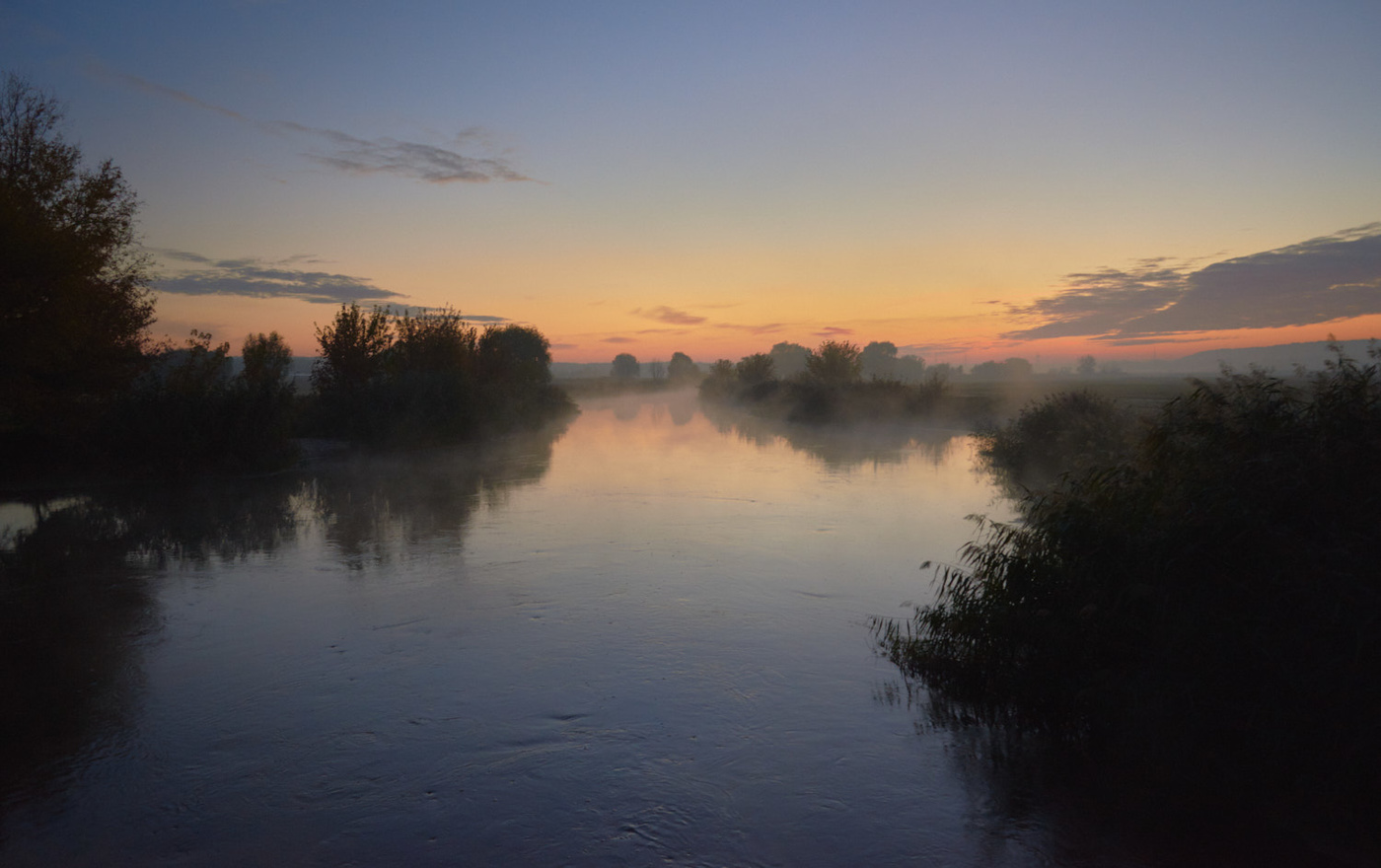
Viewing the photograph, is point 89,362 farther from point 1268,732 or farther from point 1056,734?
point 1268,732

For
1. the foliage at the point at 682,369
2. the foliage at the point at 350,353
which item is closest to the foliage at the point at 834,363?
the foliage at the point at 350,353

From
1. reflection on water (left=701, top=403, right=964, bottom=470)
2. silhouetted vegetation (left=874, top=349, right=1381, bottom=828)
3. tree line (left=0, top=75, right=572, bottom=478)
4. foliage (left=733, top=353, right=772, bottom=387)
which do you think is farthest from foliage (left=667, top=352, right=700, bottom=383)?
silhouetted vegetation (left=874, top=349, right=1381, bottom=828)

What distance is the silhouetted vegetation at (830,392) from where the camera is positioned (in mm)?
45531

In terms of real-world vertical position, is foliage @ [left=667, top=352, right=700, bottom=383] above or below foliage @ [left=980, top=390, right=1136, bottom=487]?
above

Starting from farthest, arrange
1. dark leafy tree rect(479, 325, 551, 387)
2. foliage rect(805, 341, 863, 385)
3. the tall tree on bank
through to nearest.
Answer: foliage rect(805, 341, 863, 385), dark leafy tree rect(479, 325, 551, 387), the tall tree on bank

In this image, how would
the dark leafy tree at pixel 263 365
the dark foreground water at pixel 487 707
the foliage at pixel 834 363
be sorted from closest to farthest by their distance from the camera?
the dark foreground water at pixel 487 707 → the dark leafy tree at pixel 263 365 → the foliage at pixel 834 363

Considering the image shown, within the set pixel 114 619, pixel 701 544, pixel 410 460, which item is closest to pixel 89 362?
pixel 410 460

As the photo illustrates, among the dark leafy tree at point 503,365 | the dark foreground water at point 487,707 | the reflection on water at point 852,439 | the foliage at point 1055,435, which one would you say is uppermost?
the dark leafy tree at point 503,365

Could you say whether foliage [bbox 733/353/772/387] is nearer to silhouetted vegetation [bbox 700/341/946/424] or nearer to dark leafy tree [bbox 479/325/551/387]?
silhouetted vegetation [bbox 700/341/946/424]

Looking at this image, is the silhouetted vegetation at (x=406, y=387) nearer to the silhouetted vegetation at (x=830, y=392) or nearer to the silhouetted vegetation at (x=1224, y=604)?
the silhouetted vegetation at (x=830, y=392)

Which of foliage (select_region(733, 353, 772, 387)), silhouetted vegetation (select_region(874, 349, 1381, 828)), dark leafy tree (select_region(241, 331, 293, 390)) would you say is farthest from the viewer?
foliage (select_region(733, 353, 772, 387))

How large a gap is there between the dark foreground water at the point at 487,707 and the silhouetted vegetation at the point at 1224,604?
2.46 feet

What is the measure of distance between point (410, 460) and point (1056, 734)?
23.0 m

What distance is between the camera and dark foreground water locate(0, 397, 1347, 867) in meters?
4.37
